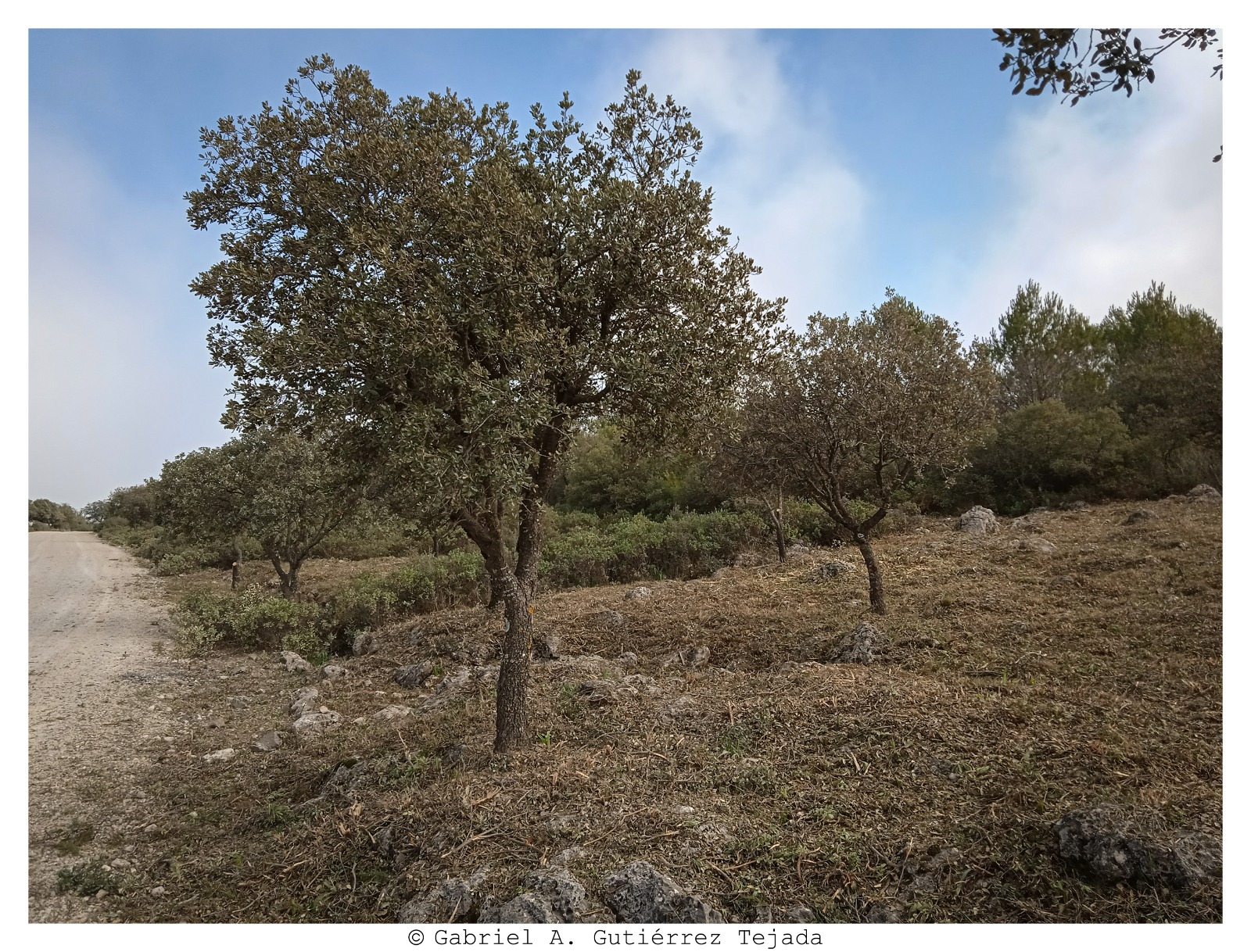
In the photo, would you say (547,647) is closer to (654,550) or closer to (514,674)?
(514,674)

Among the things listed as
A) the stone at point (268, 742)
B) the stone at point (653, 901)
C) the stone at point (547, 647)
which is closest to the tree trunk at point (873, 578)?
the stone at point (547, 647)

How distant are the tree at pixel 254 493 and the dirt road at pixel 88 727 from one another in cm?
288

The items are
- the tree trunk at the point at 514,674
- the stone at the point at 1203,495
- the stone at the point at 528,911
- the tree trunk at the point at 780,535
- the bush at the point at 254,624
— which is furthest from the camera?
the stone at the point at 1203,495

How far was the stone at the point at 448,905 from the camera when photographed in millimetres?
4746

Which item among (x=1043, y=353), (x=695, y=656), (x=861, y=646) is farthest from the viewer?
(x=1043, y=353)

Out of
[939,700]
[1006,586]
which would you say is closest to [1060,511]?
[1006,586]

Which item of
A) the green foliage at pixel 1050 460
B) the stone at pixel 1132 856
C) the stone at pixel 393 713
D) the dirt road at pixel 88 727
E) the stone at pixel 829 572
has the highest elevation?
the green foliage at pixel 1050 460

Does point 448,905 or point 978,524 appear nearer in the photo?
point 448,905

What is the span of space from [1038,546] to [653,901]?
14.5m

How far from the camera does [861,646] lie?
379 inches

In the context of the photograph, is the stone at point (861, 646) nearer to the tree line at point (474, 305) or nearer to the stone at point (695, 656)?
the stone at point (695, 656)

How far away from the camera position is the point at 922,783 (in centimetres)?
579

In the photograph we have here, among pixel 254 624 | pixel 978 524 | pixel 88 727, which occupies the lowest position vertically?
pixel 88 727

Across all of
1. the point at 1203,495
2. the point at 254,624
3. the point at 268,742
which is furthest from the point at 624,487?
the point at 268,742
